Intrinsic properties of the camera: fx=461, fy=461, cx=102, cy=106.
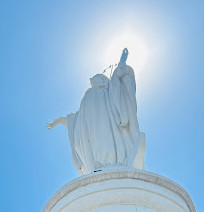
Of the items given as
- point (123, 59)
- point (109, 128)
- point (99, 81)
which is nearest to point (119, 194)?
point (109, 128)

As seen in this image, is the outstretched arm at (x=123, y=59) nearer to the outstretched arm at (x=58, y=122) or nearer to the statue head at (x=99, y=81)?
the statue head at (x=99, y=81)

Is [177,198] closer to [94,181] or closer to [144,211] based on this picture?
[144,211]

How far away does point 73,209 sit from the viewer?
618cm

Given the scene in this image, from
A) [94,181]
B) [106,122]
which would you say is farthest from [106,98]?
[94,181]

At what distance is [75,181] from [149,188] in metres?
1.02

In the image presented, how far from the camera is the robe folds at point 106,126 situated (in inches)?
291

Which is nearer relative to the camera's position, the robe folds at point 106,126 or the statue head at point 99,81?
the robe folds at point 106,126

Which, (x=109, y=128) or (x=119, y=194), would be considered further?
(x=109, y=128)

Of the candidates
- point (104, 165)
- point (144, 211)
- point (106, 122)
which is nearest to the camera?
point (144, 211)

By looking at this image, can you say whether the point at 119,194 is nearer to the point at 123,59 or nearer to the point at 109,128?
the point at 109,128

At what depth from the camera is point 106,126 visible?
25.2ft

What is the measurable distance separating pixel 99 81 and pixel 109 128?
4.87 feet

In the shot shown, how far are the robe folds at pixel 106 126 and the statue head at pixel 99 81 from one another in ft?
0.77

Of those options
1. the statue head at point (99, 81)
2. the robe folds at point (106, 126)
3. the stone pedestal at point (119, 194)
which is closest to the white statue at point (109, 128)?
the robe folds at point (106, 126)
